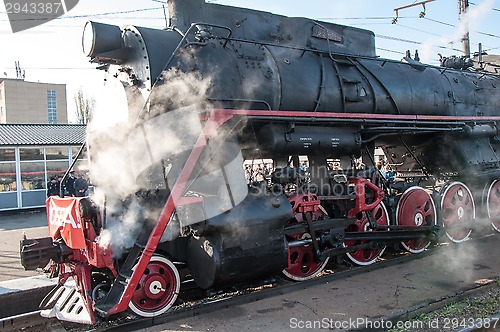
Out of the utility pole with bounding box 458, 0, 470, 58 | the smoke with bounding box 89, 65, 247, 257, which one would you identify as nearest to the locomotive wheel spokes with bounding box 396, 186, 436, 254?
the smoke with bounding box 89, 65, 247, 257

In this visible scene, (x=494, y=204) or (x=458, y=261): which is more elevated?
(x=494, y=204)

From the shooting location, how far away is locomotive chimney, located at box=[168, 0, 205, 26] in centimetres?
Result: 528

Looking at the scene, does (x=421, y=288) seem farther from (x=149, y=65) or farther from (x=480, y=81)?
(x=480, y=81)

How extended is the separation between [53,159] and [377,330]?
15.1m

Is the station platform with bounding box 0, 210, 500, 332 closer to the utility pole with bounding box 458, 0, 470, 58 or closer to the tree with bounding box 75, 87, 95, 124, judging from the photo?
the utility pole with bounding box 458, 0, 470, 58

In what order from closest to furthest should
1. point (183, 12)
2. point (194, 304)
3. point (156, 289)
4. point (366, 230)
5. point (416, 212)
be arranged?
1. point (156, 289)
2. point (194, 304)
3. point (183, 12)
4. point (366, 230)
5. point (416, 212)

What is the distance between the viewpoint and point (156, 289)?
472 cm

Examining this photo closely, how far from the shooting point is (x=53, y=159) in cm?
1659

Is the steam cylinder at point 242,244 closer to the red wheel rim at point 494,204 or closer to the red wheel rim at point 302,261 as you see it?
the red wheel rim at point 302,261

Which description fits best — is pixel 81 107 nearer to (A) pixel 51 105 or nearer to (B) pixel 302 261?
(A) pixel 51 105

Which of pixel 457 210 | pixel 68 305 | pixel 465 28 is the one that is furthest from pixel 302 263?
pixel 465 28

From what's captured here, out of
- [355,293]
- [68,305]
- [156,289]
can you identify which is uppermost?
[156,289]

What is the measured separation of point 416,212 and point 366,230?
1.04 m

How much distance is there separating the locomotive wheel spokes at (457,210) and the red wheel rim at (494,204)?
46cm
